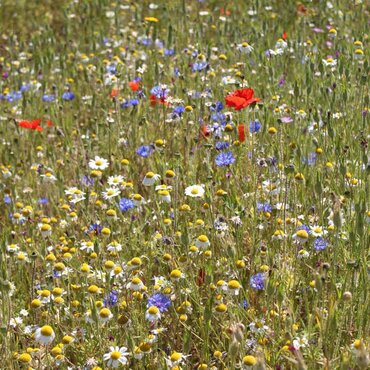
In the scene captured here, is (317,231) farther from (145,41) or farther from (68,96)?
(145,41)

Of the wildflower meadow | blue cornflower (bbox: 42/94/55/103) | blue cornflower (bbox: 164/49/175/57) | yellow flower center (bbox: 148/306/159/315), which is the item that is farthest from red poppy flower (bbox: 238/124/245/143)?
blue cornflower (bbox: 42/94/55/103)

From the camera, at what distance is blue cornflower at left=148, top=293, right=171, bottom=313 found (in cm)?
217

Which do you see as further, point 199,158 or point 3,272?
point 199,158

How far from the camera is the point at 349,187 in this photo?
263cm

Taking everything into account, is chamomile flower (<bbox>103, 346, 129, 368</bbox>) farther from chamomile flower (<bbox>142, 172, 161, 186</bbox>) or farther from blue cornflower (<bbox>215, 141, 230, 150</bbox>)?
blue cornflower (<bbox>215, 141, 230, 150</bbox>)

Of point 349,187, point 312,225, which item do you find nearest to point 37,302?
point 312,225

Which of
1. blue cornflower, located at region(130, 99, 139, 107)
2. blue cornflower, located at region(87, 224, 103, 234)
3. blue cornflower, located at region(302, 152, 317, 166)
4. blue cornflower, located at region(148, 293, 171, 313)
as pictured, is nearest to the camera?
blue cornflower, located at region(148, 293, 171, 313)

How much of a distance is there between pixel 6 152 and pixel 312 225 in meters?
1.96

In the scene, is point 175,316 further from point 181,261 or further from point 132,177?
point 132,177

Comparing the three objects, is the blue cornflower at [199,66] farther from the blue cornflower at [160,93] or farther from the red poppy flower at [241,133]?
the red poppy flower at [241,133]

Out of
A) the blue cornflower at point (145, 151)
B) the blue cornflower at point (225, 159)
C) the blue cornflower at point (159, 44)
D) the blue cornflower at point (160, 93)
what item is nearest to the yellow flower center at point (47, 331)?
the blue cornflower at point (225, 159)

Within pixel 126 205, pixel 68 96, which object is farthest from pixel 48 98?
pixel 126 205

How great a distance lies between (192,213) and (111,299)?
0.71 meters

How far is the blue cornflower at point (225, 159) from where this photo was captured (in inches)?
111
